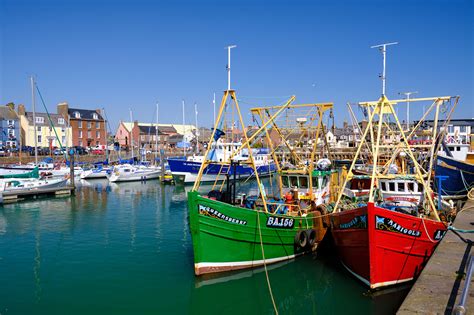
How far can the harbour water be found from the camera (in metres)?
13.1

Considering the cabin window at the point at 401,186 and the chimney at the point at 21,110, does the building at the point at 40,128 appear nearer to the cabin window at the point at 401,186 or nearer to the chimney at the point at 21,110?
the chimney at the point at 21,110

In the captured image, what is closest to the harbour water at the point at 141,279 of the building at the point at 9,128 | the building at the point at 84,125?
the building at the point at 9,128

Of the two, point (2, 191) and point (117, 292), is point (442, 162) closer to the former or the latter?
point (117, 292)

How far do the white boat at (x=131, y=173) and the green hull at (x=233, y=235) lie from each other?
126 ft

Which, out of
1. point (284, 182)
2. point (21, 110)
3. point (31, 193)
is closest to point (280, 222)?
point (284, 182)

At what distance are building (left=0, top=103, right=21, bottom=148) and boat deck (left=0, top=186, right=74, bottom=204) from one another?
40.3 meters

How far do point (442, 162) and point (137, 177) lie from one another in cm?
3806

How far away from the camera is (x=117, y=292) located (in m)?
14.2

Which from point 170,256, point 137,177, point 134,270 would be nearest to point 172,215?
point 170,256

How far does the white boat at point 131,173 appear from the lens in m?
51.1

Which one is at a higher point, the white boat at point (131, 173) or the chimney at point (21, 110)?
the chimney at point (21, 110)

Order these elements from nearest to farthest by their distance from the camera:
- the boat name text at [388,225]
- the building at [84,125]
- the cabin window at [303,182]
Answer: the boat name text at [388,225] → the cabin window at [303,182] → the building at [84,125]

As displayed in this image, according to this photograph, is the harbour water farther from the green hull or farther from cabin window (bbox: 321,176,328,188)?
cabin window (bbox: 321,176,328,188)

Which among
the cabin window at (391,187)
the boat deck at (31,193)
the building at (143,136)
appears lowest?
the boat deck at (31,193)
